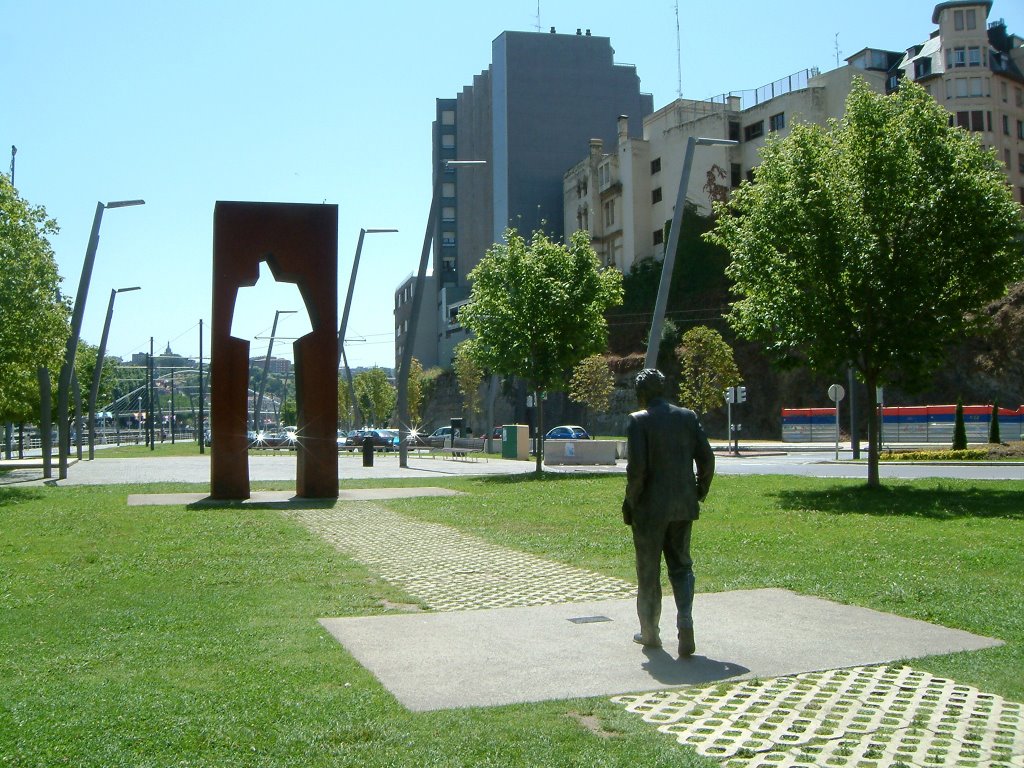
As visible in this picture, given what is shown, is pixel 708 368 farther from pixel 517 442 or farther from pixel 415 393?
pixel 415 393

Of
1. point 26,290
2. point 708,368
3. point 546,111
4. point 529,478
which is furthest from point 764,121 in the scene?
point 26,290

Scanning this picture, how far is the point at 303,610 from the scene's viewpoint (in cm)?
839

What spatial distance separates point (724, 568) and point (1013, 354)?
4652 cm

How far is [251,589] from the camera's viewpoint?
31.0ft

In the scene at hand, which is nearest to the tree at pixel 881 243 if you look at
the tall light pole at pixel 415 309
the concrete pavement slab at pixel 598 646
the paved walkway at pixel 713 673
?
the paved walkway at pixel 713 673

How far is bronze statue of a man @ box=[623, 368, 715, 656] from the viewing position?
6539mm

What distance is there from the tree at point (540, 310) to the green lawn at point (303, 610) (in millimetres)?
10652

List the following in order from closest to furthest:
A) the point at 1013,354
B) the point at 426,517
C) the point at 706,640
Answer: the point at 706,640 < the point at 426,517 < the point at 1013,354

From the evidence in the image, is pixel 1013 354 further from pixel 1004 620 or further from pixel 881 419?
pixel 1004 620

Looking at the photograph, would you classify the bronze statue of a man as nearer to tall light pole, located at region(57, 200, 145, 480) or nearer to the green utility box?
tall light pole, located at region(57, 200, 145, 480)

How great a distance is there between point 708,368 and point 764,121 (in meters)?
18.0

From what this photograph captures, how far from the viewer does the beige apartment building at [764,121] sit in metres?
59.9

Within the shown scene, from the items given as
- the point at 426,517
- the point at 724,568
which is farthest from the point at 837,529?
the point at 426,517

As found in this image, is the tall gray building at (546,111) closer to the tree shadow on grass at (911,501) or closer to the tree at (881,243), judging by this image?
the tree at (881,243)
